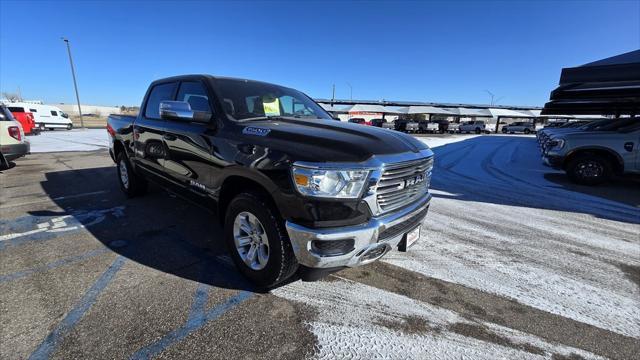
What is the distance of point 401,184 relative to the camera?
8.26 ft

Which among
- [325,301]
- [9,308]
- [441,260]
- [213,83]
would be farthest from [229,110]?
[441,260]

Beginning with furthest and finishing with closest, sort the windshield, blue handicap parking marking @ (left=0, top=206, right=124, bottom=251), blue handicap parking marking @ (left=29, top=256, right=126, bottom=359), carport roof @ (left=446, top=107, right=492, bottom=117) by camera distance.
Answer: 1. carport roof @ (left=446, top=107, right=492, bottom=117)
2. blue handicap parking marking @ (left=0, top=206, right=124, bottom=251)
3. the windshield
4. blue handicap parking marking @ (left=29, top=256, right=126, bottom=359)

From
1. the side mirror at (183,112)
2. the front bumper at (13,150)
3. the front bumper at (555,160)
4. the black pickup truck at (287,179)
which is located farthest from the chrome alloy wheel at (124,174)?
the front bumper at (555,160)

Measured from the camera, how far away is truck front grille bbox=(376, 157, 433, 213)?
7.67 feet

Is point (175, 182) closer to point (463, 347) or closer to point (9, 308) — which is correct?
point (9, 308)

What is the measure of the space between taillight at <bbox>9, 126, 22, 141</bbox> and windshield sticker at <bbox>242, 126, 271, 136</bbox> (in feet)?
26.2

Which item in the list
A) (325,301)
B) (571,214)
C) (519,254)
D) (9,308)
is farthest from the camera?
(571,214)

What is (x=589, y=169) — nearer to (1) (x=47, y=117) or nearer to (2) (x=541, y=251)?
(2) (x=541, y=251)

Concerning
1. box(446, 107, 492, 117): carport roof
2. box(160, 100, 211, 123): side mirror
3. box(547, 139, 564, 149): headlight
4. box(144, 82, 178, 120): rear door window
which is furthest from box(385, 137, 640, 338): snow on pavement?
box(446, 107, 492, 117): carport roof

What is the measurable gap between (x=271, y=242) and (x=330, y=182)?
711 millimetres

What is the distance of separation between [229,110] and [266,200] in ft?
3.72

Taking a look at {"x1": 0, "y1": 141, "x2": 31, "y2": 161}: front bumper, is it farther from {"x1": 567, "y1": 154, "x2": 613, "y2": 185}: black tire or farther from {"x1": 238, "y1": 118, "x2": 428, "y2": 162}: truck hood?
{"x1": 567, "y1": 154, "x2": 613, "y2": 185}: black tire

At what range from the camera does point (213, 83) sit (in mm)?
3330

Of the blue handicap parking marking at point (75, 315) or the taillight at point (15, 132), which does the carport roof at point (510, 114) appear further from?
the blue handicap parking marking at point (75, 315)
